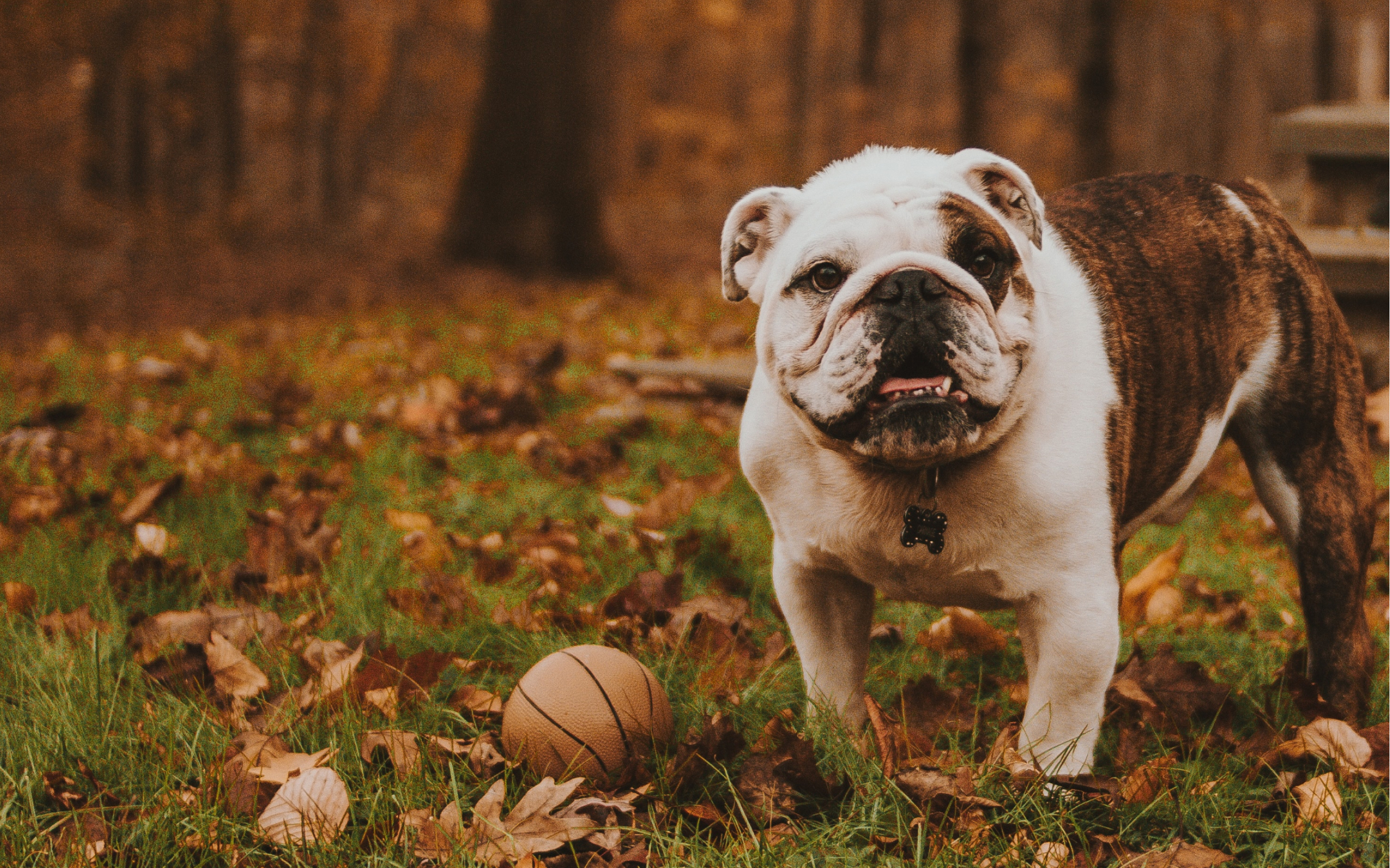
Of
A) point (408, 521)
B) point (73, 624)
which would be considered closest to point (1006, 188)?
point (408, 521)

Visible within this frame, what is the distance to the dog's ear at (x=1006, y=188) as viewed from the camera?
2.47 metres

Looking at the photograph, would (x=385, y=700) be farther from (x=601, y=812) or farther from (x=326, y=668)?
(x=601, y=812)

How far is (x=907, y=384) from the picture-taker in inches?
90.4

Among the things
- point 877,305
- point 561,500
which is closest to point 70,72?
point 561,500

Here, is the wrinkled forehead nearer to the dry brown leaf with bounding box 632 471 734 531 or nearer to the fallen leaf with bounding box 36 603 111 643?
the dry brown leaf with bounding box 632 471 734 531

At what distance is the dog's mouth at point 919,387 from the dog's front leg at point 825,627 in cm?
62

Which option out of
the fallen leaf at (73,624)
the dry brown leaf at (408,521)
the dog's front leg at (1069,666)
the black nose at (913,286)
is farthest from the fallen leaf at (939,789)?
the dry brown leaf at (408,521)

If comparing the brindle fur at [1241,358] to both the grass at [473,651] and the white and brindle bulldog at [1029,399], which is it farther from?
the grass at [473,651]

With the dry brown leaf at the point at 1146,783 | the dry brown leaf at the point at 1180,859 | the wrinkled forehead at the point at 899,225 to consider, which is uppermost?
the wrinkled forehead at the point at 899,225

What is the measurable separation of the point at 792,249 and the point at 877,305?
28 cm

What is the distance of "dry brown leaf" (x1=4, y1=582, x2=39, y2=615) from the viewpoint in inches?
135

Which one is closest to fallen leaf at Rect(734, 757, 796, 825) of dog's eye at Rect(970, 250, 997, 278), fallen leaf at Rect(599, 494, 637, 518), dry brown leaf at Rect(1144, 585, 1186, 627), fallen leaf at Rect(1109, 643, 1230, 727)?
fallen leaf at Rect(1109, 643, 1230, 727)

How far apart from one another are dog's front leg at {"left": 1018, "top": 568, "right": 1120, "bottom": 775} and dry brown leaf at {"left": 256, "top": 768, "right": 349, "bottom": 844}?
1.40 m

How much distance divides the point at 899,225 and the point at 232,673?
195 cm
